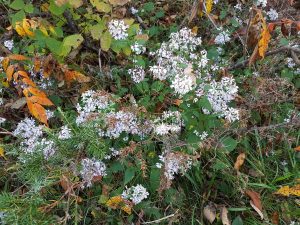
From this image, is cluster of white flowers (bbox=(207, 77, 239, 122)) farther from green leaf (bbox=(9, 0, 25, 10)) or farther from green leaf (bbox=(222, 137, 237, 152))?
green leaf (bbox=(9, 0, 25, 10))

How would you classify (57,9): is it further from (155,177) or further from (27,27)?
(155,177)

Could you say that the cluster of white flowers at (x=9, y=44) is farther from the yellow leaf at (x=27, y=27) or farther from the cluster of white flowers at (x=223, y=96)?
the cluster of white flowers at (x=223, y=96)

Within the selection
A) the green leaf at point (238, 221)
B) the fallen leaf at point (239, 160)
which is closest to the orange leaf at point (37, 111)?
the fallen leaf at point (239, 160)

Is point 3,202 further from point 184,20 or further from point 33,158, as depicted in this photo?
point 184,20

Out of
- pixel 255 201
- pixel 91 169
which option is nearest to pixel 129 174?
pixel 91 169

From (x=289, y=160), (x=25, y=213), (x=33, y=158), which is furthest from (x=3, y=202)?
(x=289, y=160)

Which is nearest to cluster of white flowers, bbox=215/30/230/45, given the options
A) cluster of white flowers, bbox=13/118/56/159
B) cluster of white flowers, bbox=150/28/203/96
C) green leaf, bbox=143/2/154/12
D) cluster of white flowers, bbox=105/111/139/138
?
cluster of white flowers, bbox=150/28/203/96
